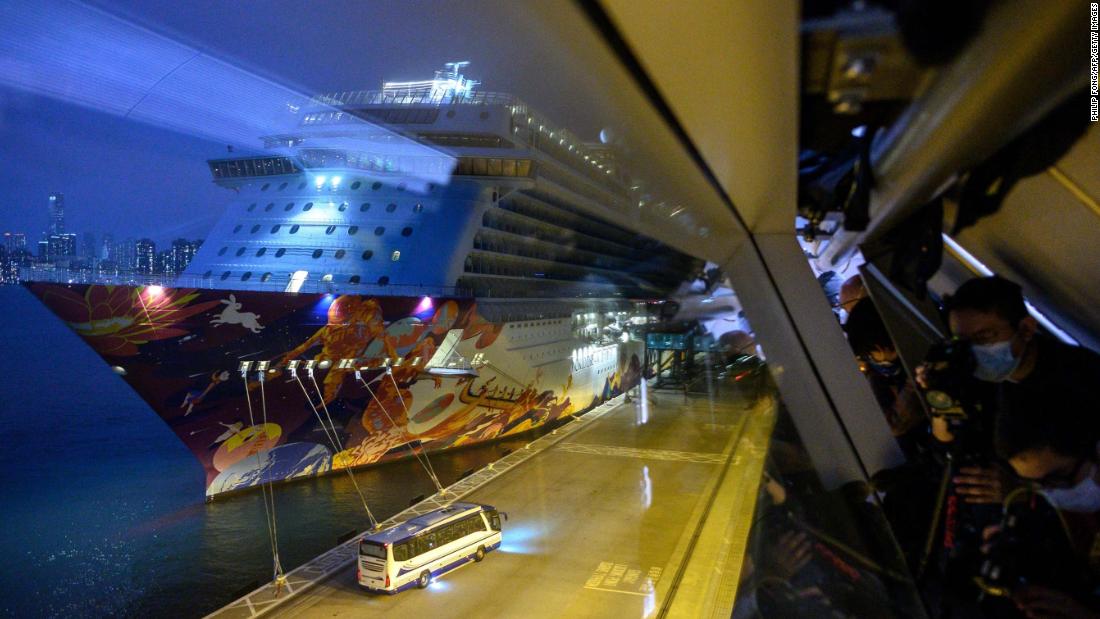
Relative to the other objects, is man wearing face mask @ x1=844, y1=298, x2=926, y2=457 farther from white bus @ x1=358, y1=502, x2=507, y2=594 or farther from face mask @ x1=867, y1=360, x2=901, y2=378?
white bus @ x1=358, y1=502, x2=507, y2=594

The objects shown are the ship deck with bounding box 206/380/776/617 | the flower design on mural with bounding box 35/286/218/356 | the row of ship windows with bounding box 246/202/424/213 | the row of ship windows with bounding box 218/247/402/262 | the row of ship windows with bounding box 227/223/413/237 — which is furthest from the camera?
the row of ship windows with bounding box 246/202/424/213

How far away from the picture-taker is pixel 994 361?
1.01m

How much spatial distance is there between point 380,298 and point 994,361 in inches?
245

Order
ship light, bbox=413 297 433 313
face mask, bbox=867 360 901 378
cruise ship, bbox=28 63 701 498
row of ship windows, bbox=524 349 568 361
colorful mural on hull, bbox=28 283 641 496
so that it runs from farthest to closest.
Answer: row of ship windows, bbox=524 349 568 361 < ship light, bbox=413 297 433 313 < cruise ship, bbox=28 63 701 498 < colorful mural on hull, bbox=28 283 641 496 < face mask, bbox=867 360 901 378

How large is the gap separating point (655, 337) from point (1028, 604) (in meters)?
8.58

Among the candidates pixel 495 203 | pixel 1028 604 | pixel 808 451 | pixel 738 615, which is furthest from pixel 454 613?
pixel 495 203

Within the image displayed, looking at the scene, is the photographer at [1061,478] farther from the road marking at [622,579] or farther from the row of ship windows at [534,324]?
the row of ship windows at [534,324]

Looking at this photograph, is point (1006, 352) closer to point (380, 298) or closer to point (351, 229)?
point (380, 298)

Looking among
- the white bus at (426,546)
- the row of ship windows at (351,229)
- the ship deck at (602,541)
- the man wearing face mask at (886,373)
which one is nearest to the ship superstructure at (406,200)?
the row of ship windows at (351,229)

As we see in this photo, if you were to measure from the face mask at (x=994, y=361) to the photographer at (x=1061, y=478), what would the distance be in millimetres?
58

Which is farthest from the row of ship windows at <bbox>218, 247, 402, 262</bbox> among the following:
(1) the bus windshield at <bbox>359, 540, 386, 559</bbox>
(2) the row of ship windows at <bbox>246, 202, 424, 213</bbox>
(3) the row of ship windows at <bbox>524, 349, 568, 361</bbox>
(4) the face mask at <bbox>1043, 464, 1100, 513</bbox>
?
(4) the face mask at <bbox>1043, 464, 1100, 513</bbox>

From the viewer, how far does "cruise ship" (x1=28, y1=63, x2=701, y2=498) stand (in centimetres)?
598

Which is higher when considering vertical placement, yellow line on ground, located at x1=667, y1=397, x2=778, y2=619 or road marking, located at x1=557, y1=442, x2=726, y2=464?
road marking, located at x1=557, y1=442, x2=726, y2=464

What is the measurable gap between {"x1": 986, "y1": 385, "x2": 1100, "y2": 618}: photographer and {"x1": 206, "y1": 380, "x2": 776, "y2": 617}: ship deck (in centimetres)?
237
